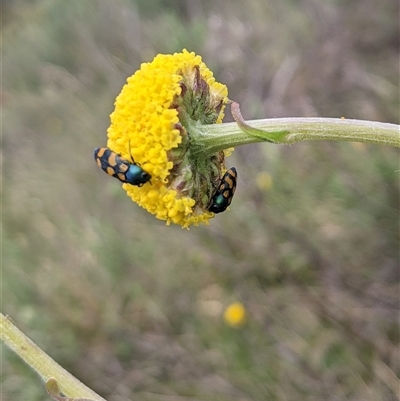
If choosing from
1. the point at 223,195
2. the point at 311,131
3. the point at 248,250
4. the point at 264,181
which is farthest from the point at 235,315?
the point at 311,131

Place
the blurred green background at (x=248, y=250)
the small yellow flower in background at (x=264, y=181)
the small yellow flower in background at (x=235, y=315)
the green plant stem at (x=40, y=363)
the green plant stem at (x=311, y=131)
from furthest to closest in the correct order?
the small yellow flower in background at (x=264, y=181) < the small yellow flower in background at (x=235, y=315) < the blurred green background at (x=248, y=250) < the green plant stem at (x=40, y=363) < the green plant stem at (x=311, y=131)

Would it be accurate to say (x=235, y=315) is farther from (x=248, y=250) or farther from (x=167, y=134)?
(x=167, y=134)

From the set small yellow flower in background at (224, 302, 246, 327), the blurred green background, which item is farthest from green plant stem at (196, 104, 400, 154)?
small yellow flower in background at (224, 302, 246, 327)

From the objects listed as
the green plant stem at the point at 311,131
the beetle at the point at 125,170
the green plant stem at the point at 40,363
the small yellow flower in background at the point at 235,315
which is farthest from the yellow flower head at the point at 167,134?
the small yellow flower in background at the point at 235,315

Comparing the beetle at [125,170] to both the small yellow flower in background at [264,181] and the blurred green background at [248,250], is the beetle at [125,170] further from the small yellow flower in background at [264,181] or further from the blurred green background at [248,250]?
the small yellow flower in background at [264,181]

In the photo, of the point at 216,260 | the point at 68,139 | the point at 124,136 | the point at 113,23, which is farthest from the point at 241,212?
the point at 113,23

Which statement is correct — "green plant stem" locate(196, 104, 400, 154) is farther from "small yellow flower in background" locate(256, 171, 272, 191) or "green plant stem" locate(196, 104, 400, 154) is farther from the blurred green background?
"small yellow flower in background" locate(256, 171, 272, 191)
